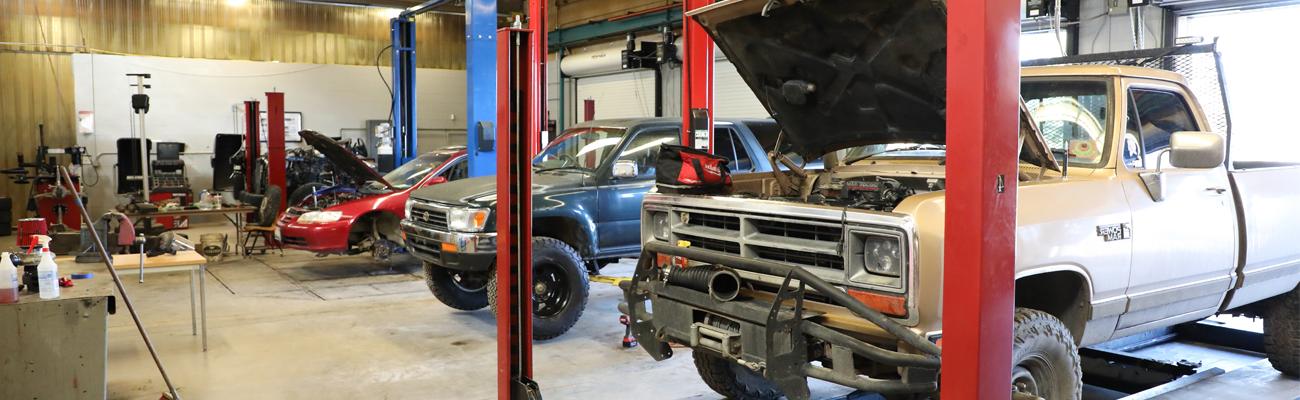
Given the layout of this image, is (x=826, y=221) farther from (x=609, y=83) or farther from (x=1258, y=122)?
(x=609, y=83)

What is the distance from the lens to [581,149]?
739 cm

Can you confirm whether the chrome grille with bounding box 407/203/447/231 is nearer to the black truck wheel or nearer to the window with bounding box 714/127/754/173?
the black truck wheel

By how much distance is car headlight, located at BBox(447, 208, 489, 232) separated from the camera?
21.4 feet

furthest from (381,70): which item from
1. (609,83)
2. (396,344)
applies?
(396,344)

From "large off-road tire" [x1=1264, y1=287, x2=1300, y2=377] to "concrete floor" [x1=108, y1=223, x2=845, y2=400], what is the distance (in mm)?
2340

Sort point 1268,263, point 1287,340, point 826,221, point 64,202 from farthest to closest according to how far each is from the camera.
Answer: point 64,202 → point 1287,340 → point 1268,263 → point 826,221

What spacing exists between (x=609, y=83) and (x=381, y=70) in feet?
16.1

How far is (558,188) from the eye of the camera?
6.75 metres

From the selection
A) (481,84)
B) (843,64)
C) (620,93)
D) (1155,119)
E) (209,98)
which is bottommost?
(1155,119)

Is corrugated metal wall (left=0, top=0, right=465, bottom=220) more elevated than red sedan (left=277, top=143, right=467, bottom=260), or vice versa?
corrugated metal wall (left=0, top=0, right=465, bottom=220)

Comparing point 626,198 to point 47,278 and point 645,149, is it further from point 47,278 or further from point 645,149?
point 47,278

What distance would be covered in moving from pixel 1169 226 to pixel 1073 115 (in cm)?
61

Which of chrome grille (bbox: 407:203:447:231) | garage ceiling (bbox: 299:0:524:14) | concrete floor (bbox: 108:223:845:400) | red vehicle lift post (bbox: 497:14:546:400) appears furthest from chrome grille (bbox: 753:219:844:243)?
garage ceiling (bbox: 299:0:524:14)

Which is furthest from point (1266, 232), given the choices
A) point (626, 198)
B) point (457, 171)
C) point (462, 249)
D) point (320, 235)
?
point (320, 235)
